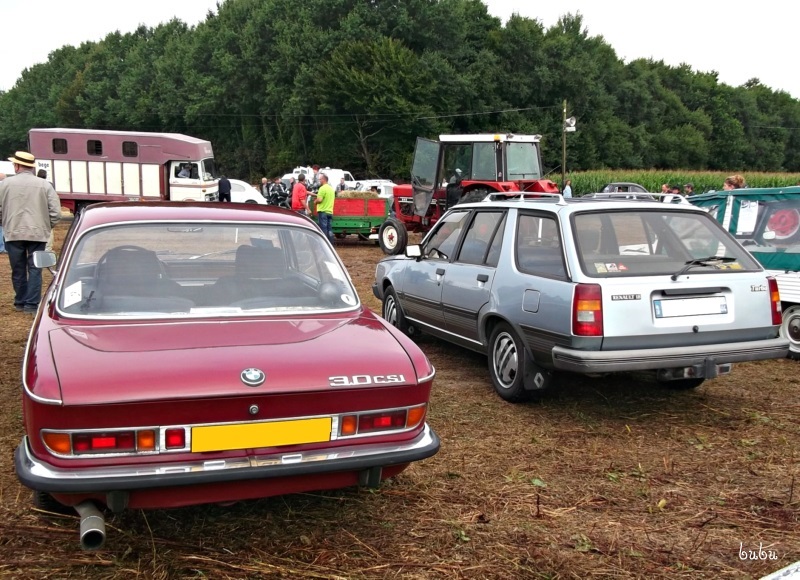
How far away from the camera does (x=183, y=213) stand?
413cm

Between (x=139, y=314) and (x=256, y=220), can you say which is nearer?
(x=139, y=314)

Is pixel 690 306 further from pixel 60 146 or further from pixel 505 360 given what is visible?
pixel 60 146

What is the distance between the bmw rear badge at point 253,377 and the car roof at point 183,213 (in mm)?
1362

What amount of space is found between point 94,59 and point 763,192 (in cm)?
8873

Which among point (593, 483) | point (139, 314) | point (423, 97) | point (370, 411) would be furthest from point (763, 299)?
point (423, 97)

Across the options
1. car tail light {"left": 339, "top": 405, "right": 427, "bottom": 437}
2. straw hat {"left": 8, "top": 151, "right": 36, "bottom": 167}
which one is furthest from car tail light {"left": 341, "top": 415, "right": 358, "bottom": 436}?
straw hat {"left": 8, "top": 151, "right": 36, "bottom": 167}

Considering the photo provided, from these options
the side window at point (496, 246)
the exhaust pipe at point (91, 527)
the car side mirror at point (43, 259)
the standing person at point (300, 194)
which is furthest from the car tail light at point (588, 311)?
the standing person at point (300, 194)

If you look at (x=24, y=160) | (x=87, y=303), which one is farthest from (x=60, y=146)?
(x=87, y=303)

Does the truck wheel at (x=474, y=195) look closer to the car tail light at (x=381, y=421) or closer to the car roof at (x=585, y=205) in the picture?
the car roof at (x=585, y=205)

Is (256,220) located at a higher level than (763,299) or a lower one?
higher

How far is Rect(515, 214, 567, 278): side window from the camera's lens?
210 inches

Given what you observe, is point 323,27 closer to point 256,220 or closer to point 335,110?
point 335,110

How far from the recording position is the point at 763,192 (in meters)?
7.54

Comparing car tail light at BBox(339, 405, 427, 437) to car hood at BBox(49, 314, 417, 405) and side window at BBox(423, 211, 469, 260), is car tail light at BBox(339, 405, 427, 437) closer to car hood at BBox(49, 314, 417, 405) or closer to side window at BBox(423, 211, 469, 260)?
car hood at BBox(49, 314, 417, 405)
